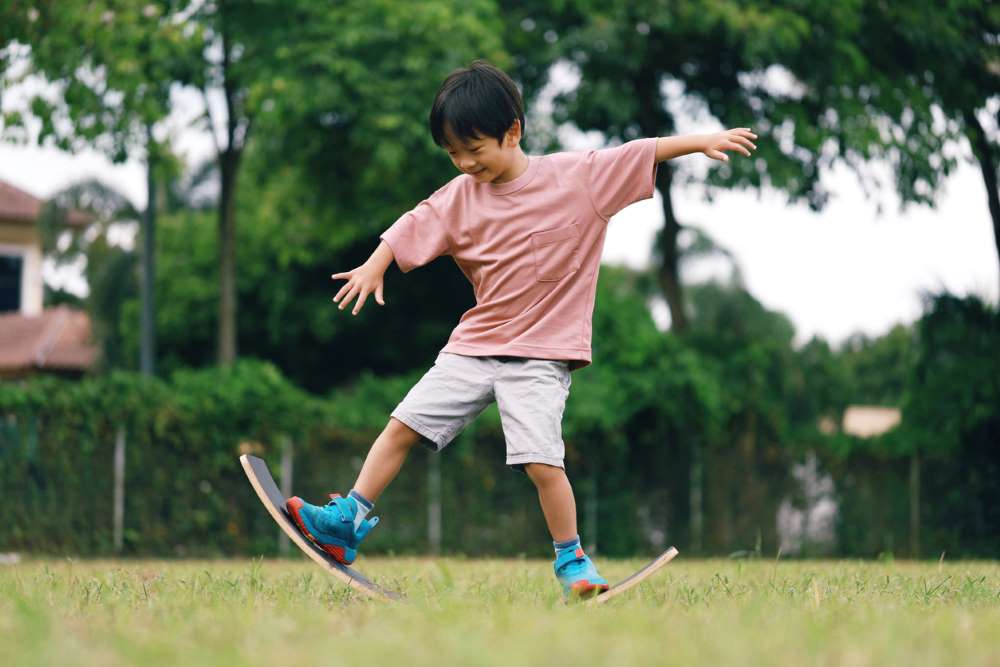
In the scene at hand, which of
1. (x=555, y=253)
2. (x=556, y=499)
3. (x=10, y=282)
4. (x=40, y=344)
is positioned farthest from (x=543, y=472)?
(x=10, y=282)

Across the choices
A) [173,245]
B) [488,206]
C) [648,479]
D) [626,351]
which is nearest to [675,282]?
[626,351]

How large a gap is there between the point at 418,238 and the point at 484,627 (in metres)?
1.99

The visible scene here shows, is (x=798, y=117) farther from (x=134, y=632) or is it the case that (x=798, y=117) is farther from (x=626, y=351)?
(x=134, y=632)

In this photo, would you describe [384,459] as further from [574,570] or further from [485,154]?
[485,154]

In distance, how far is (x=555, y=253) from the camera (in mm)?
4559

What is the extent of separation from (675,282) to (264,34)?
7.28 m

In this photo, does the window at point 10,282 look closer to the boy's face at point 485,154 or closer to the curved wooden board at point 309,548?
the curved wooden board at point 309,548

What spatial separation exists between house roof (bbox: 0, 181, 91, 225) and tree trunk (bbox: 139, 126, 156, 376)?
1514 centimetres

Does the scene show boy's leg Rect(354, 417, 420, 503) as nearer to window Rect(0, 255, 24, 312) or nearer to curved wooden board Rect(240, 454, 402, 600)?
curved wooden board Rect(240, 454, 402, 600)

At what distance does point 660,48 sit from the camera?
19.1 m

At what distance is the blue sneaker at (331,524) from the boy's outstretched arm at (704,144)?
1680mm

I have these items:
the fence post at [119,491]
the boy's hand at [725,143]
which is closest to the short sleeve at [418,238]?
the boy's hand at [725,143]

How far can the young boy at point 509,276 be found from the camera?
445 centimetres

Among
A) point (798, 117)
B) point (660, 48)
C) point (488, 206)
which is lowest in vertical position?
point (488, 206)
